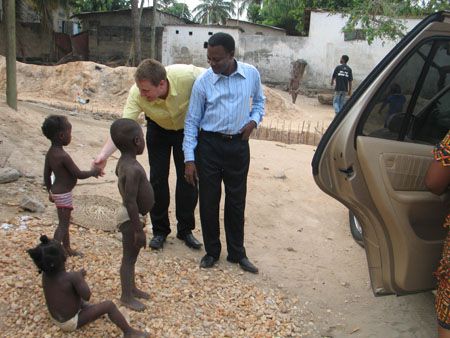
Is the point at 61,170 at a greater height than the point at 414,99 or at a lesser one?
lesser

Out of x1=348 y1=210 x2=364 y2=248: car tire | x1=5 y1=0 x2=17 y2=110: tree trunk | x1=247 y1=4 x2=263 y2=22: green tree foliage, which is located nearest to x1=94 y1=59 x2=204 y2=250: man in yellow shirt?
x1=348 y1=210 x2=364 y2=248: car tire

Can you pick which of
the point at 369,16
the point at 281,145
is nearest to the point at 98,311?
the point at 281,145

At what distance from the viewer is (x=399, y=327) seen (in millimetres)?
3002

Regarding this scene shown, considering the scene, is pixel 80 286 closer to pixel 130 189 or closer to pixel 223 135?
pixel 130 189

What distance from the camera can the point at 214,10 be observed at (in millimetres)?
42594

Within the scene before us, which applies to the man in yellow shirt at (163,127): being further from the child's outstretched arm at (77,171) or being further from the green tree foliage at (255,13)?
the green tree foliage at (255,13)

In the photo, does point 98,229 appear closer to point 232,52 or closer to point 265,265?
point 265,265

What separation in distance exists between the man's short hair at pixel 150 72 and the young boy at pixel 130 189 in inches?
16.1

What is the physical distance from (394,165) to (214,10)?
4290cm

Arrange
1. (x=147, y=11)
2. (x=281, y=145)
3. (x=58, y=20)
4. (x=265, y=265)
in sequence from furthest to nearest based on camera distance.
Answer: (x=58, y=20) < (x=147, y=11) < (x=281, y=145) < (x=265, y=265)

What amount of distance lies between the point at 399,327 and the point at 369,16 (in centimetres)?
709

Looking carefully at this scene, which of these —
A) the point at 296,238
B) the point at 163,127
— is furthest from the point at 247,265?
the point at 163,127

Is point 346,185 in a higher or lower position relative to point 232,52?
lower

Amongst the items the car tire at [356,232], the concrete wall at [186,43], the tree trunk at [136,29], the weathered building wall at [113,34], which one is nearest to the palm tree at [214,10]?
the weathered building wall at [113,34]
